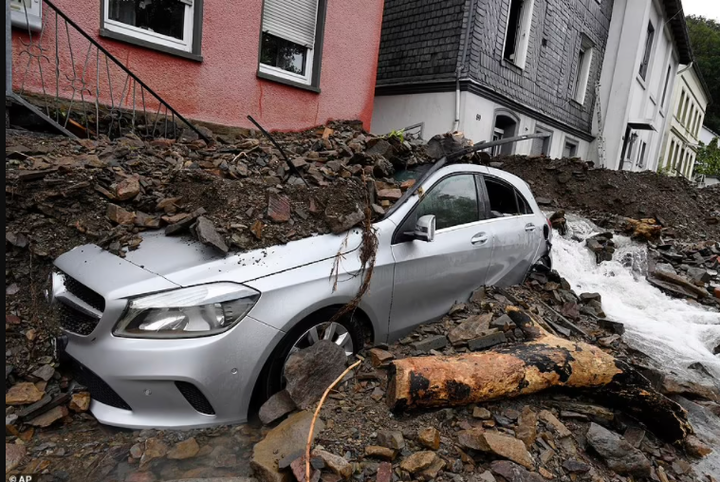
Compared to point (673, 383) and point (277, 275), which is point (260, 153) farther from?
point (673, 383)

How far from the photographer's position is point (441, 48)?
12.3 metres

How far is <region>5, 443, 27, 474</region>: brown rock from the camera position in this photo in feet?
7.55

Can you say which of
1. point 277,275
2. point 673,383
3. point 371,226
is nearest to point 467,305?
point 371,226

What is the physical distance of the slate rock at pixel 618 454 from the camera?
8.23 feet

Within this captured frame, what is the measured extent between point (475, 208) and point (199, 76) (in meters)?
4.93

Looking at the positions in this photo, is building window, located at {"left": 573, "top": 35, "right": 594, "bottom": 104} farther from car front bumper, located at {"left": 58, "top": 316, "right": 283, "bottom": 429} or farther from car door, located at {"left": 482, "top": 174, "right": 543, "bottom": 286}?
car front bumper, located at {"left": 58, "top": 316, "right": 283, "bottom": 429}

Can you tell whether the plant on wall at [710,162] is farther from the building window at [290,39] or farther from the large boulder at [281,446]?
the large boulder at [281,446]

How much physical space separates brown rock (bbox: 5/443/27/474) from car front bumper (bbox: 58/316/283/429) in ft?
1.19

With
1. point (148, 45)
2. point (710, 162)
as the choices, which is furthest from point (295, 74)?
point (710, 162)

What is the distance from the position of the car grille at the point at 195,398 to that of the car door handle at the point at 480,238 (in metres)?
2.55

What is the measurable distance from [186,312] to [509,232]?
3.24 meters

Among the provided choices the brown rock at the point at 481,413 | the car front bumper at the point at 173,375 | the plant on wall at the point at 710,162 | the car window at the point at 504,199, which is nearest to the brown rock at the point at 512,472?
the brown rock at the point at 481,413

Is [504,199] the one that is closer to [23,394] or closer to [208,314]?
[208,314]

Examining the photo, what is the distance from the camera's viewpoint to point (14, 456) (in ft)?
7.72
